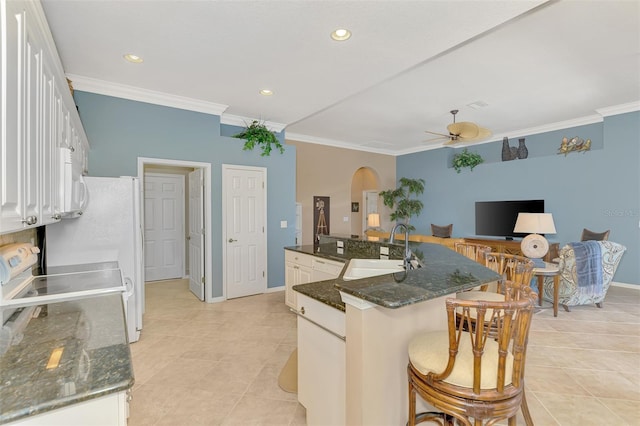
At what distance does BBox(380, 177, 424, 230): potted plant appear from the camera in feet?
27.0

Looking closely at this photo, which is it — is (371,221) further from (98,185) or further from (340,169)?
(98,185)

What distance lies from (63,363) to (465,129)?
4810mm

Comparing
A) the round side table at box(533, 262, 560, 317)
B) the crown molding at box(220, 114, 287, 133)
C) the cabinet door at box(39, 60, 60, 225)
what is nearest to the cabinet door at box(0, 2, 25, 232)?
the cabinet door at box(39, 60, 60, 225)

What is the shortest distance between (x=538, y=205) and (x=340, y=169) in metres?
4.28

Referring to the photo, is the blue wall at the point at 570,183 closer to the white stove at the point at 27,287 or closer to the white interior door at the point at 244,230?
the white interior door at the point at 244,230

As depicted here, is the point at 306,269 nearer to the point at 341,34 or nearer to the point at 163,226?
the point at 341,34

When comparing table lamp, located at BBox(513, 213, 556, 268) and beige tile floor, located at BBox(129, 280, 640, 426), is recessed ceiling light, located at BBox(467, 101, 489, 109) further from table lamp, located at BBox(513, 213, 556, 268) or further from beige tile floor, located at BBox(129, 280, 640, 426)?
beige tile floor, located at BBox(129, 280, 640, 426)

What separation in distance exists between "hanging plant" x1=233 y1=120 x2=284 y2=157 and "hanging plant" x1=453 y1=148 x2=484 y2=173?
469 cm

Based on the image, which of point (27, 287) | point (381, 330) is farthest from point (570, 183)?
point (27, 287)

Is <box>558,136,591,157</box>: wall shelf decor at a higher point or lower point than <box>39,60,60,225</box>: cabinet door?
higher

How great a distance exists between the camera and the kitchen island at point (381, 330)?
4.75 feet

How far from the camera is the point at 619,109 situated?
5121 millimetres

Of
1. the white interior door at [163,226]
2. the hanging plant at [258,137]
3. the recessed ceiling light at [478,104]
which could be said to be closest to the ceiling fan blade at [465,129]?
the recessed ceiling light at [478,104]

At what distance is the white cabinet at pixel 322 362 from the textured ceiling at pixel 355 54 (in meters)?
2.18
